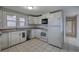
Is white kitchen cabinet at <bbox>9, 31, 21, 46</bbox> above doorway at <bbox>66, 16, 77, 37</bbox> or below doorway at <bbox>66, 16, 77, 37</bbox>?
below

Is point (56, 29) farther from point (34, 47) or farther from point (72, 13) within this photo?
point (34, 47)

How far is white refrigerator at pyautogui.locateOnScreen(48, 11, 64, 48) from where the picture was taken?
4.56 feet

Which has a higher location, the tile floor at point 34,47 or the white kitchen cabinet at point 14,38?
the white kitchen cabinet at point 14,38

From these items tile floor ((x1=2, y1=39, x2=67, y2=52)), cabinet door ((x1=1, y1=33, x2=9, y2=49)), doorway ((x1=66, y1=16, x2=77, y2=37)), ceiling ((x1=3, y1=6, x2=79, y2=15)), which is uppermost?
ceiling ((x1=3, y1=6, x2=79, y2=15))

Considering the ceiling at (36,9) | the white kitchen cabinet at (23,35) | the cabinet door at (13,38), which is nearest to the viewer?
the ceiling at (36,9)

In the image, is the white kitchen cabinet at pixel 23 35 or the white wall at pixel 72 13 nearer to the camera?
the white wall at pixel 72 13

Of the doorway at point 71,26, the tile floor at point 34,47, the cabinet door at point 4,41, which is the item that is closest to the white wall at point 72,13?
the doorway at point 71,26

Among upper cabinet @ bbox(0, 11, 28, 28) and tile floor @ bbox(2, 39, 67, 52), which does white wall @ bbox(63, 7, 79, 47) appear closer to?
tile floor @ bbox(2, 39, 67, 52)

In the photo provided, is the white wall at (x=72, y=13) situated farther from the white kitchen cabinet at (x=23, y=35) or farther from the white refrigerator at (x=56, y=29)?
the white kitchen cabinet at (x=23, y=35)

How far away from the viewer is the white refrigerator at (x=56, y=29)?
1389 mm

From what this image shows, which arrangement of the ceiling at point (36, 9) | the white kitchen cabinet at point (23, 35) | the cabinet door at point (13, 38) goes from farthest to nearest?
1. the white kitchen cabinet at point (23, 35)
2. the cabinet door at point (13, 38)
3. the ceiling at point (36, 9)

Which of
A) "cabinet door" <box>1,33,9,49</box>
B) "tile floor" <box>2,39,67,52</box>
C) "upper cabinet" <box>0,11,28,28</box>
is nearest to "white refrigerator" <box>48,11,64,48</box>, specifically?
"tile floor" <box>2,39,67,52</box>
